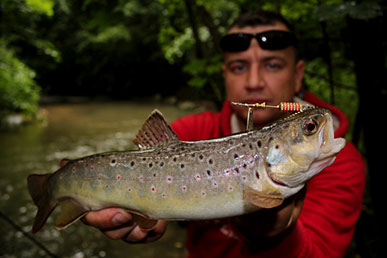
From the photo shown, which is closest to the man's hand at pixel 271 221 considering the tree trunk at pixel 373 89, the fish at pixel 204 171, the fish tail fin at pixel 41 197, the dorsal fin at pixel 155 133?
the fish at pixel 204 171

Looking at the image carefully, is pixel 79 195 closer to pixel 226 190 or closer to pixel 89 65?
pixel 226 190

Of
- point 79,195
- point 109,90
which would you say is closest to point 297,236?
point 79,195

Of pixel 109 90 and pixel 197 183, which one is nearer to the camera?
pixel 197 183

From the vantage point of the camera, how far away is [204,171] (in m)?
1.34

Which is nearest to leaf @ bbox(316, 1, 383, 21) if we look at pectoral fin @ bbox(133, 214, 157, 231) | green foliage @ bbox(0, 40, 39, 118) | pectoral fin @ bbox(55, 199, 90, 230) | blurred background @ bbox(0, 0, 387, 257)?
blurred background @ bbox(0, 0, 387, 257)

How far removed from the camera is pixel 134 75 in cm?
2258

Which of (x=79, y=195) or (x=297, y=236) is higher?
(x=79, y=195)

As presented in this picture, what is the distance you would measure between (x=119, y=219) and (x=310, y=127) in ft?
3.79

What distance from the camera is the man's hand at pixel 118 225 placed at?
162 centimetres

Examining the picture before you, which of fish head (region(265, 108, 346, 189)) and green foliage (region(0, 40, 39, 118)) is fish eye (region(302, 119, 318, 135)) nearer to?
fish head (region(265, 108, 346, 189))

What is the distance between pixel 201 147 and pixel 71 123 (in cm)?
1490

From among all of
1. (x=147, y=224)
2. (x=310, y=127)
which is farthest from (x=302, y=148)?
(x=147, y=224)

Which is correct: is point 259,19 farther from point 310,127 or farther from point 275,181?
point 275,181

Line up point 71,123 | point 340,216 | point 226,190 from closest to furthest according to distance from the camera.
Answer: point 226,190
point 340,216
point 71,123
